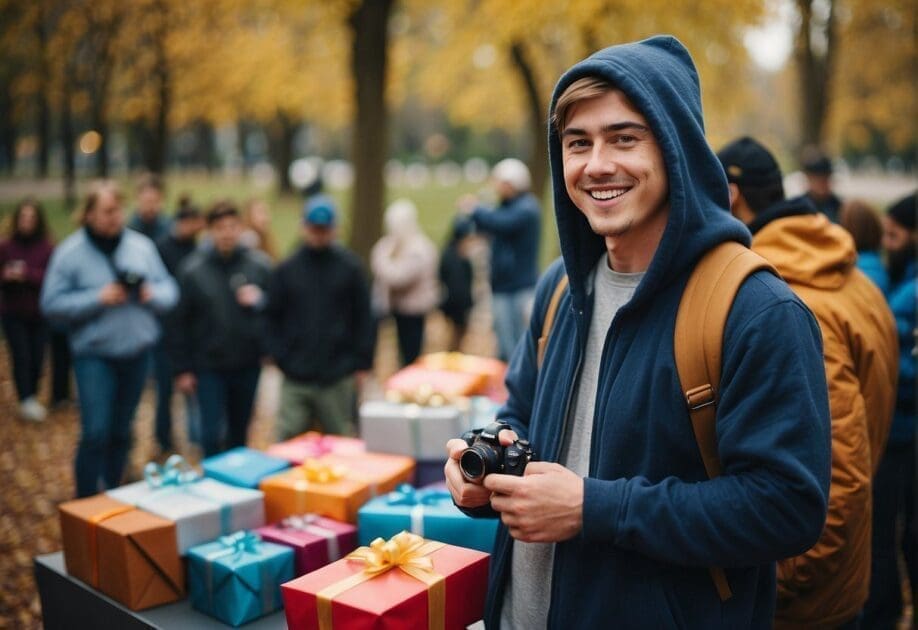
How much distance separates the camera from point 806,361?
1648mm

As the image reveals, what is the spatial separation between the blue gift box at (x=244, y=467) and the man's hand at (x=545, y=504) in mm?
1925

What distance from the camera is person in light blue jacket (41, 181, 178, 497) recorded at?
5273 mm

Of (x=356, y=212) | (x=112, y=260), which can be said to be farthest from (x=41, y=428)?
(x=356, y=212)

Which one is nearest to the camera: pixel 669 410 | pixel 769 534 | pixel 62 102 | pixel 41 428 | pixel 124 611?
pixel 769 534

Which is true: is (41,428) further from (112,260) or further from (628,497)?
(628,497)

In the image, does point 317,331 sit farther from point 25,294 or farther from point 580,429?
point 580,429

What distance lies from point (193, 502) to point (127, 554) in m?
0.34

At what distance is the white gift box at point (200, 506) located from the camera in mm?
2988

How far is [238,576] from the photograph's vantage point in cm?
271

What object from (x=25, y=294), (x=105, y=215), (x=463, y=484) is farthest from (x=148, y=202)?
(x=463, y=484)

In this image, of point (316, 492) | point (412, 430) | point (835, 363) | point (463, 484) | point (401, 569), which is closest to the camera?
point (463, 484)

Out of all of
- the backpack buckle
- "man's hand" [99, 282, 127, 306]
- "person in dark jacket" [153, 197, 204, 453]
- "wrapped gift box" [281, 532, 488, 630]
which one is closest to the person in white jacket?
"person in dark jacket" [153, 197, 204, 453]

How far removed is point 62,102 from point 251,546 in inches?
318

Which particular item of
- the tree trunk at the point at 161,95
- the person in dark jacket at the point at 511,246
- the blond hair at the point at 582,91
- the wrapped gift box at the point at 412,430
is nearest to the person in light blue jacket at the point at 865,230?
the wrapped gift box at the point at 412,430
